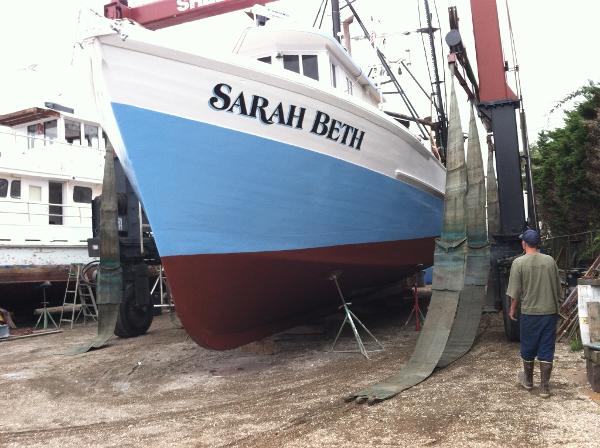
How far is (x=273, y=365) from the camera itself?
628 cm

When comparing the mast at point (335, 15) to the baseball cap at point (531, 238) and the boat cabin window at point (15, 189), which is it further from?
the boat cabin window at point (15, 189)

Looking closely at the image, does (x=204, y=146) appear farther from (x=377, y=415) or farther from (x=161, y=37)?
(x=377, y=415)

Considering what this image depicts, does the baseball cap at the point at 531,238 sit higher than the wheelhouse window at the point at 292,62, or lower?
lower

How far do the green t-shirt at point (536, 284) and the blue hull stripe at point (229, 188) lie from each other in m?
2.41

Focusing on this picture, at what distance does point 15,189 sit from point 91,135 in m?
2.73

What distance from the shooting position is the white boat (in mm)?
11094

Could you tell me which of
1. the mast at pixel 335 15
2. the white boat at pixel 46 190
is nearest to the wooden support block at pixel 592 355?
the mast at pixel 335 15

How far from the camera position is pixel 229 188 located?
5449 millimetres

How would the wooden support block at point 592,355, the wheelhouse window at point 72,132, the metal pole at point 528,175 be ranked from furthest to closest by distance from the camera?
the wheelhouse window at point 72,132, the metal pole at point 528,175, the wooden support block at point 592,355

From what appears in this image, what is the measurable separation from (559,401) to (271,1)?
803 centimetres

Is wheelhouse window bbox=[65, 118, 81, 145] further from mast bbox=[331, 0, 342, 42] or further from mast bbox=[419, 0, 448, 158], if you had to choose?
mast bbox=[419, 0, 448, 158]

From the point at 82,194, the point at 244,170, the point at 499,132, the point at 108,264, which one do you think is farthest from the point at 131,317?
the point at 499,132

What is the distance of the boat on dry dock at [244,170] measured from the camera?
5.17 meters

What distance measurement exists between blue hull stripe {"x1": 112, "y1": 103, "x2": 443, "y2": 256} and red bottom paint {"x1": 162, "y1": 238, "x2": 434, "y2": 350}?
0.13 meters
